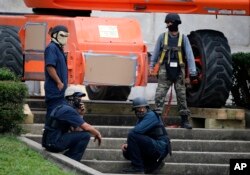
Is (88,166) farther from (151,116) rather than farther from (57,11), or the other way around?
(57,11)

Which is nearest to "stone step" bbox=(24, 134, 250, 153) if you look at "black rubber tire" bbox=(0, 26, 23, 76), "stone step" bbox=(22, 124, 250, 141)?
"stone step" bbox=(22, 124, 250, 141)

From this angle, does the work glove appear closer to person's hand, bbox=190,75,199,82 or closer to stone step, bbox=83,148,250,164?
person's hand, bbox=190,75,199,82

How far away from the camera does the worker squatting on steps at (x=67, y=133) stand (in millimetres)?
17641

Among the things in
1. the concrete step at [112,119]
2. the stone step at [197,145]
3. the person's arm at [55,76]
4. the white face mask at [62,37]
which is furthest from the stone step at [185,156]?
the concrete step at [112,119]

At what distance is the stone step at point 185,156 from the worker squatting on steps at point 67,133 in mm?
790

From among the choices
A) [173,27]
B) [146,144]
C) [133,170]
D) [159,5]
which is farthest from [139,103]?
[159,5]

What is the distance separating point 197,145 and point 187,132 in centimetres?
52

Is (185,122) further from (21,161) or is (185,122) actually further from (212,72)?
(21,161)

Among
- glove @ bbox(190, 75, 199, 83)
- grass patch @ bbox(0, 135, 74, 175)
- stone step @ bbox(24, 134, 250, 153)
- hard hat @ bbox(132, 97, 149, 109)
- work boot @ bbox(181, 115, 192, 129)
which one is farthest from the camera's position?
glove @ bbox(190, 75, 199, 83)

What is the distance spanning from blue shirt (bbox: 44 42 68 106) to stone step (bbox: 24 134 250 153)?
2.39 ft

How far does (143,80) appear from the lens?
20.8 metres

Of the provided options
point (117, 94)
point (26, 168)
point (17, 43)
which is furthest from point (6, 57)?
point (26, 168)

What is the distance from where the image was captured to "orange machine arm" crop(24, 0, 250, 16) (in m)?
21.9

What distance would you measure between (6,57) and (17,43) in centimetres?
32
